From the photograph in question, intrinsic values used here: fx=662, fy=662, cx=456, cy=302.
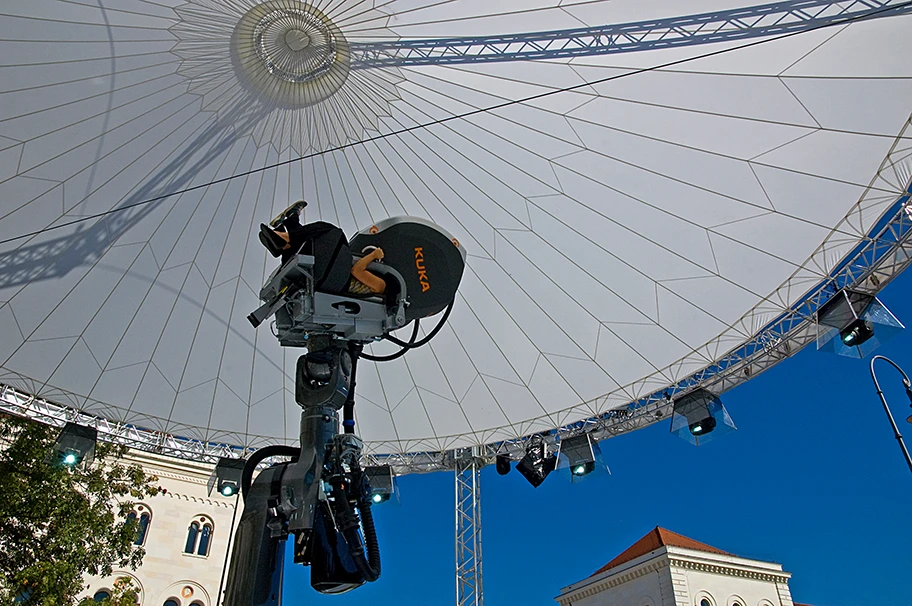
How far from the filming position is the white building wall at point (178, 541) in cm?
2784

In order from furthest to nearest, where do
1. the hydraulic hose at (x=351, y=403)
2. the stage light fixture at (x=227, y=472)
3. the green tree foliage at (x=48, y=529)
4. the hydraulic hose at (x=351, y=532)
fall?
1. the stage light fixture at (x=227, y=472)
2. the green tree foliage at (x=48, y=529)
3. the hydraulic hose at (x=351, y=403)
4. the hydraulic hose at (x=351, y=532)

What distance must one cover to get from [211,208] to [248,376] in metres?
5.30

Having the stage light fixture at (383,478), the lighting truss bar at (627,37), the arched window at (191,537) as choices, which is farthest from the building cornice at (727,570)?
the lighting truss bar at (627,37)

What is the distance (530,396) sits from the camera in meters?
18.6

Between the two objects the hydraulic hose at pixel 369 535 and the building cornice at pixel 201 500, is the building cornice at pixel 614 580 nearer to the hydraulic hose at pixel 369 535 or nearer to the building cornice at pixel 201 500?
the building cornice at pixel 201 500

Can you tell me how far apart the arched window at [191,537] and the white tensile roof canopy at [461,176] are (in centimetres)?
1320

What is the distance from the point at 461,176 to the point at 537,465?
862 centimetres

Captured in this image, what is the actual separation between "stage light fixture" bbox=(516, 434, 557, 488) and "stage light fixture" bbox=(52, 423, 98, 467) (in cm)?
1187

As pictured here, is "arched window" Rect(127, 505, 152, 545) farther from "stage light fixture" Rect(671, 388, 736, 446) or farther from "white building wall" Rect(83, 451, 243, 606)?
"stage light fixture" Rect(671, 388, 736, 446)

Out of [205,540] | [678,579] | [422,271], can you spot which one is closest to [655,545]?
[678,579]

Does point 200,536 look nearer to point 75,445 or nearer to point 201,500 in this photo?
point 201,500

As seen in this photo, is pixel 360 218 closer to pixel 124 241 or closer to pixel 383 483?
pixel 124 241

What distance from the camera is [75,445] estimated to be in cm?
1798

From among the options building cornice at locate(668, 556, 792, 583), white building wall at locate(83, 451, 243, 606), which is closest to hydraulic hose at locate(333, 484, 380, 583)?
white building wall at locate(83, 451, 243, 606)
